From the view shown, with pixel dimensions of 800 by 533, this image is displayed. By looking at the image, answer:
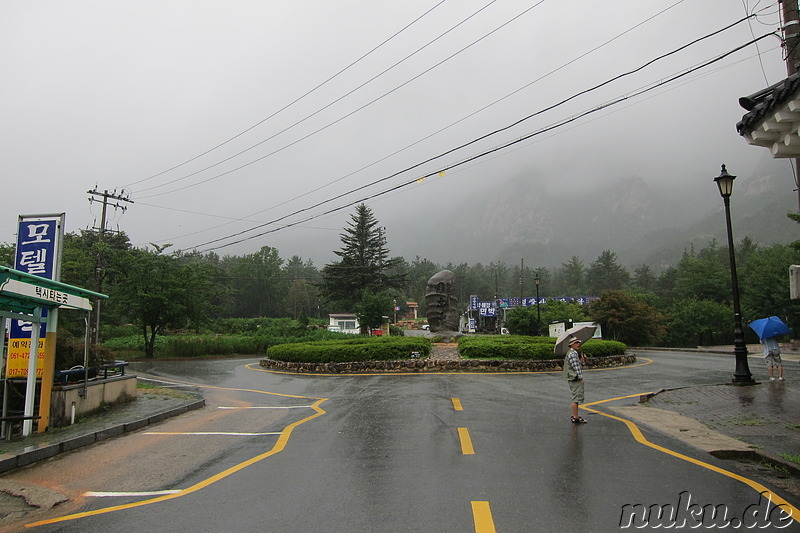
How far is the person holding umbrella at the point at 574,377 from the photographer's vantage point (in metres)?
8.90

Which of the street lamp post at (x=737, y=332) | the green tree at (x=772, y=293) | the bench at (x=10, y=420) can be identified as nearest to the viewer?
the bench at (x=10, y=420)

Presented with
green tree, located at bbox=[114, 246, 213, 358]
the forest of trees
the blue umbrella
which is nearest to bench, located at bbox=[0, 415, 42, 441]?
the blue umbrella

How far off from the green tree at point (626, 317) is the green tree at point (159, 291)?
29.5 m

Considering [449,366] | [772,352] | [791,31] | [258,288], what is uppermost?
[258,288]

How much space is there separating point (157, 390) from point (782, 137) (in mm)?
16044

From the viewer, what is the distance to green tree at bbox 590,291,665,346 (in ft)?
123

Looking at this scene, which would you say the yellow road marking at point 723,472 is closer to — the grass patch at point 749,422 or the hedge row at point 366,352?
the grass patch at point 749,422

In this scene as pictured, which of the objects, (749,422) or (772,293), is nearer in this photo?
(749,422)

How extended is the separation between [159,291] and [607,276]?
103 meters

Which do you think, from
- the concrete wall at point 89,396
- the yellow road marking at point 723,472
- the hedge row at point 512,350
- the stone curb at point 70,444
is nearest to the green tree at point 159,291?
the concrete wall at point 89,396

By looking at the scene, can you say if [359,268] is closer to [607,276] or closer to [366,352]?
[366,352]

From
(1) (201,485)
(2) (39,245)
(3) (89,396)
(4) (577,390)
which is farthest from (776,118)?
(2) (39,245)

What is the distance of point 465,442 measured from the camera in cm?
746

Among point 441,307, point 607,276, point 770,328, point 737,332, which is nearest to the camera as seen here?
point 770,328
